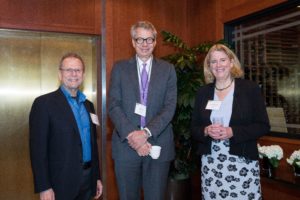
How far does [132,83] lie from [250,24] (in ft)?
7.45

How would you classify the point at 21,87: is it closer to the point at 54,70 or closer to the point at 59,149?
the point at 54,70

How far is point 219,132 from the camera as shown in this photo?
6.46 ft

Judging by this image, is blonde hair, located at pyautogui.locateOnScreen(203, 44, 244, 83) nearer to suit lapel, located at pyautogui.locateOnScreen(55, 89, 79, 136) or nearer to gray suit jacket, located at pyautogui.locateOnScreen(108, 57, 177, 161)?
gray suit jacket, located at pyautogui.locateOnScreen(108, 57, 177, 161)

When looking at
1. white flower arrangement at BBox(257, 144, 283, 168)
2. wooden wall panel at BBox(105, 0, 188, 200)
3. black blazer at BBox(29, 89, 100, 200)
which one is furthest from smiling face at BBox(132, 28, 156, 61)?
wooden wall panel at BBox(105, 0, 188, 200)

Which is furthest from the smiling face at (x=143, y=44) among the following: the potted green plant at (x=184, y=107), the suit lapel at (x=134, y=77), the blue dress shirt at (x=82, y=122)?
the potted green plant at (x=184, y=107)

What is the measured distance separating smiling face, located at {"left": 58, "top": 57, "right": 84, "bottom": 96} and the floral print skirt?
988mm

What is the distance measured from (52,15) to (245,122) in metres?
2.88

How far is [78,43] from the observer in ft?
13.9

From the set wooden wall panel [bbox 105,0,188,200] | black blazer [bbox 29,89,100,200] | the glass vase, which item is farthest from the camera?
wooden wall panel [bbox 105,0,188,200]

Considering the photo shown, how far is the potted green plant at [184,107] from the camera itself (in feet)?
11.0

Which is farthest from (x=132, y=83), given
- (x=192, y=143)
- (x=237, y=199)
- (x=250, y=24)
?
(x=250, y=24)

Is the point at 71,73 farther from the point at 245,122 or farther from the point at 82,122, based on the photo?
the point at 245,122

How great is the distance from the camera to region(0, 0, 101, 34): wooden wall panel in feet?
12.3

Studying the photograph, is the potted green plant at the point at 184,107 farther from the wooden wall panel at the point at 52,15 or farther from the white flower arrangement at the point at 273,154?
the wooden wall panel at the point at 52,15
